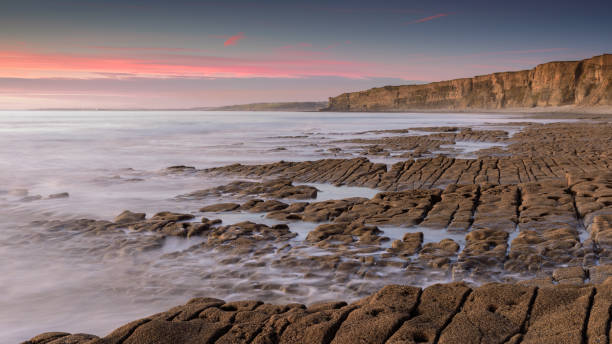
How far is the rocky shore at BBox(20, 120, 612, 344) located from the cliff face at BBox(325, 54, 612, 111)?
82.5m

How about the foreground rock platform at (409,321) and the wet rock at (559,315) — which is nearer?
the wet rock at (559,315)

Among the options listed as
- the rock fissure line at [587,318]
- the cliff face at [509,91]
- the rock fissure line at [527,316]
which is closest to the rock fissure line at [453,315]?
the rock fissure line at [527,316]

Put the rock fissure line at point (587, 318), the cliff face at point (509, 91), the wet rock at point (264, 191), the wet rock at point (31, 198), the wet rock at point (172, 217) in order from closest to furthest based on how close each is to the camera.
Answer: the rock fissure line at point (587, 318) < the wet rock at point (172, 217) < the wet rock at point (264, 191) < the wet rock at point (31, 198) < the cliff face at point (509, 91)

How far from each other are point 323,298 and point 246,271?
1394 millimetres

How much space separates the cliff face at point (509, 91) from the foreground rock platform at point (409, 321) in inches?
3514

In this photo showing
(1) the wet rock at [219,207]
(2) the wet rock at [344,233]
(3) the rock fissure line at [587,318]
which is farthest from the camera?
(1) the wet rock at [219,207]

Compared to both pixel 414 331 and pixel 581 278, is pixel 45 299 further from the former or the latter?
pixel 581 278

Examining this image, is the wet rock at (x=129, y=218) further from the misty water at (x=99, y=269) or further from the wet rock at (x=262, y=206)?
the wet rock at (x=262, y=206)

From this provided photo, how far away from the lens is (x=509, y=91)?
340 feet

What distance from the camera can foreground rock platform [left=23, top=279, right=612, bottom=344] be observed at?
3402 mm

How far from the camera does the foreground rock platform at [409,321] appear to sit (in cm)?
340

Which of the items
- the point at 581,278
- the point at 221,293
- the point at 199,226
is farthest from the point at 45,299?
the point at 581,278

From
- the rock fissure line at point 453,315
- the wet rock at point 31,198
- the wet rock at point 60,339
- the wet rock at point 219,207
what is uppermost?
the rock fissure line at point 453,315

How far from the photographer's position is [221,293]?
5.55 metres
